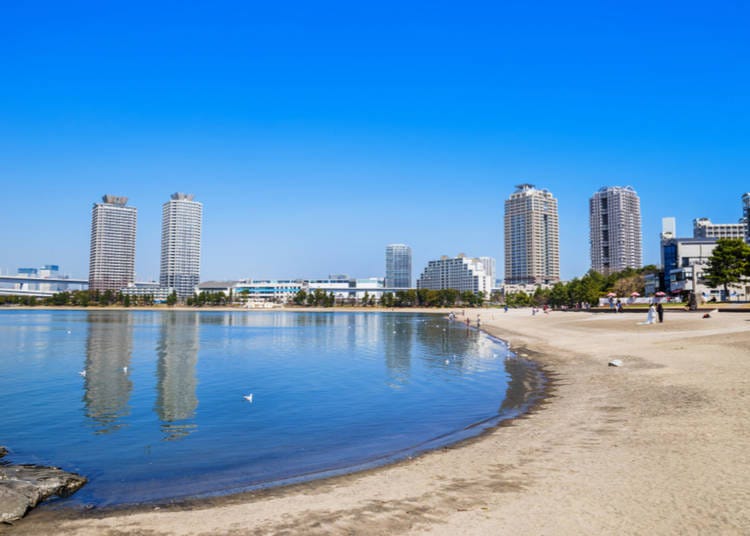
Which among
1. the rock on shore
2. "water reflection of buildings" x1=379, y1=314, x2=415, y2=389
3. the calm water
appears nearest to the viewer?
the rock on shore

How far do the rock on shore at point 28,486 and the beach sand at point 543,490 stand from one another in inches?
15.7

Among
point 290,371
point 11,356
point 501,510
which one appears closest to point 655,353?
point 290,371

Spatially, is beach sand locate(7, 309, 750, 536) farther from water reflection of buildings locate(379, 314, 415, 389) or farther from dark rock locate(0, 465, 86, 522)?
water reflection of buildings locate(379, 314, 415, 389)

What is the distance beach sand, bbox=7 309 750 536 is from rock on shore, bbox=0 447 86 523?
399 mm

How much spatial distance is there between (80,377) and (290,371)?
11.7 metres

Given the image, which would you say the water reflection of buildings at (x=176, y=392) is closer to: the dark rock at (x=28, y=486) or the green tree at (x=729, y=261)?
the dark rock at (x=28, y=486)

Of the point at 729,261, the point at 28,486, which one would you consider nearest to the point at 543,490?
the point at 28,486

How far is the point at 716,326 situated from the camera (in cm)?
3841

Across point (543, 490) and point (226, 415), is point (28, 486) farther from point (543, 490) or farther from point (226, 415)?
point (543, 490)

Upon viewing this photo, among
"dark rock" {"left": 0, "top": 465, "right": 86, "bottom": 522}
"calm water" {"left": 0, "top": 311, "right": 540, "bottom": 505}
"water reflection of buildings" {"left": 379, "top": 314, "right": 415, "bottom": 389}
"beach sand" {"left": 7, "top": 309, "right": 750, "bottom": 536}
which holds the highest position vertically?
"beach sand" {"left": 7, "top": 309, "right": 750, "bottom": 536}

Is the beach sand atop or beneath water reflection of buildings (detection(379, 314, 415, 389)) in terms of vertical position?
atop

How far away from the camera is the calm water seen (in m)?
12.9

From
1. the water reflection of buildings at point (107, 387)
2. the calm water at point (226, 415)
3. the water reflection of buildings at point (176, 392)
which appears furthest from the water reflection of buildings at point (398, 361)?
the water reflection of buildings at point (107, 387)

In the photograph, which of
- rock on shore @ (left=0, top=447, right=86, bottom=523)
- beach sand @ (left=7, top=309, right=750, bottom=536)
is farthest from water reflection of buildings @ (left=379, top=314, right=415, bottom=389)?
rock on shore @ (left=0, top=447, right=86, bottom=523)
